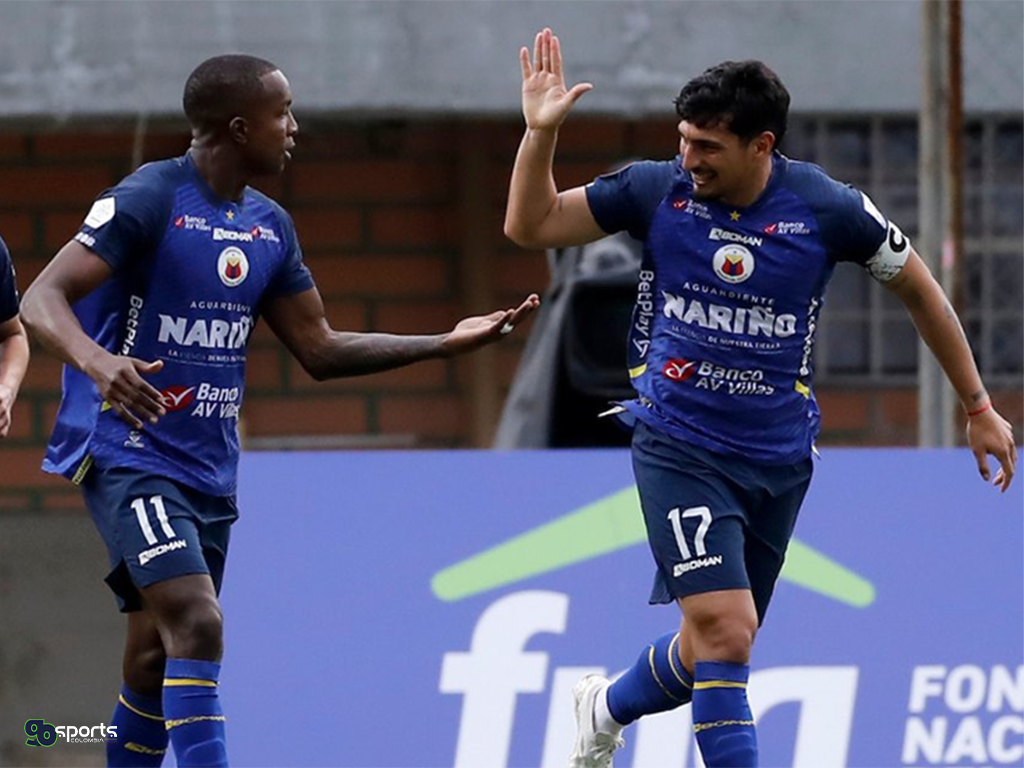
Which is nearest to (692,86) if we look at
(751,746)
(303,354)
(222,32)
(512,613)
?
(303,354)

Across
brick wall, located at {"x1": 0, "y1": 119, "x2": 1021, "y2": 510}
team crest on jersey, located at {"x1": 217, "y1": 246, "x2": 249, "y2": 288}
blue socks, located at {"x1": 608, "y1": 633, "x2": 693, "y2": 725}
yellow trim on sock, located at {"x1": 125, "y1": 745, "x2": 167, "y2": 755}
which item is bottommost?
yellow trim on sock, located at {"x1": 125, "y1": 745, "x2": 167, "y2": 755}

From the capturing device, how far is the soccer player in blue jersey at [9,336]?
629 centimetres

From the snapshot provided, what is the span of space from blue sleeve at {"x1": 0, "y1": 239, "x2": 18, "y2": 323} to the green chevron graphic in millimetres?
2240

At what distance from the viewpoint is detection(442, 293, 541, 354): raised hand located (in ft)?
19.7

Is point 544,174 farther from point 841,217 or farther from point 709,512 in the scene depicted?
point 709,512

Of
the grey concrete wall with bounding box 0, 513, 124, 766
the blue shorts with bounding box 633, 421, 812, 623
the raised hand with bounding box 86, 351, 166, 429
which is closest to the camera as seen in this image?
the raised hand with bounding box 86, 351, 166, 429

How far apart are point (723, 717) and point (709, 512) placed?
1.81 ft

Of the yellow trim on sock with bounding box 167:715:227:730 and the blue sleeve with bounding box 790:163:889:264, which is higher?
the blue sleeve with bounding box 790:163:889:264

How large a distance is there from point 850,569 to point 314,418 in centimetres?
378

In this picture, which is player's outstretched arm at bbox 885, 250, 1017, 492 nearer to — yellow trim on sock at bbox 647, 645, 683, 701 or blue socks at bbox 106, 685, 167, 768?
yellow trim on sock at bbox 647, 645, 683, 701

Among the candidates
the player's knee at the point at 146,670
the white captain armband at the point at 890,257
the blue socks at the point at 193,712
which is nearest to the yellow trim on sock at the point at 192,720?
the blue socks at the point at 193,712

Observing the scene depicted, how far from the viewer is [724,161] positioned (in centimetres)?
611
